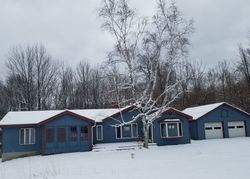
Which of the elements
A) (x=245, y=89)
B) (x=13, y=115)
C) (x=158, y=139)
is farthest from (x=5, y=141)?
(x=245, y=89)

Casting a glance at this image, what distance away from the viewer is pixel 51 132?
25766 mm

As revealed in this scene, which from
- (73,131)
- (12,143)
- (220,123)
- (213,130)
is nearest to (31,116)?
(12,143)

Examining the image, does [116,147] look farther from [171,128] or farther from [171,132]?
[171,128]

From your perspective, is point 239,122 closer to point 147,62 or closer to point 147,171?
point 147,62

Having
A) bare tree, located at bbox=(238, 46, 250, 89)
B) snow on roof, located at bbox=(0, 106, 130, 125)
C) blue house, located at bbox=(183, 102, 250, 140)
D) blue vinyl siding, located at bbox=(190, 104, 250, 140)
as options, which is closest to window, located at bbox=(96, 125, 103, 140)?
snow on roof, located at bbox=(0, 106, 130, 125)

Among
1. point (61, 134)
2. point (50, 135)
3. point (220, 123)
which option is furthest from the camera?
point (220, 123)

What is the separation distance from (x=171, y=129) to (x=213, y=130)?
631 centimetres

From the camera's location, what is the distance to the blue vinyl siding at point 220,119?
1277 inches

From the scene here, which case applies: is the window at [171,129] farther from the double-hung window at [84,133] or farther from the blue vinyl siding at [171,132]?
the double-hung window at [84,133]

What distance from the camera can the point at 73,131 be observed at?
26594 mm

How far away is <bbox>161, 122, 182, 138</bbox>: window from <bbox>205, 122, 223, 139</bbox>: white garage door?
4797 millimetres

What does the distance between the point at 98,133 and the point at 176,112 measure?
8.36 m

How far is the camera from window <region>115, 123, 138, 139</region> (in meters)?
29.5

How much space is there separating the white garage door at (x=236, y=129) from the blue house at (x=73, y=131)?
6693 millimetres
